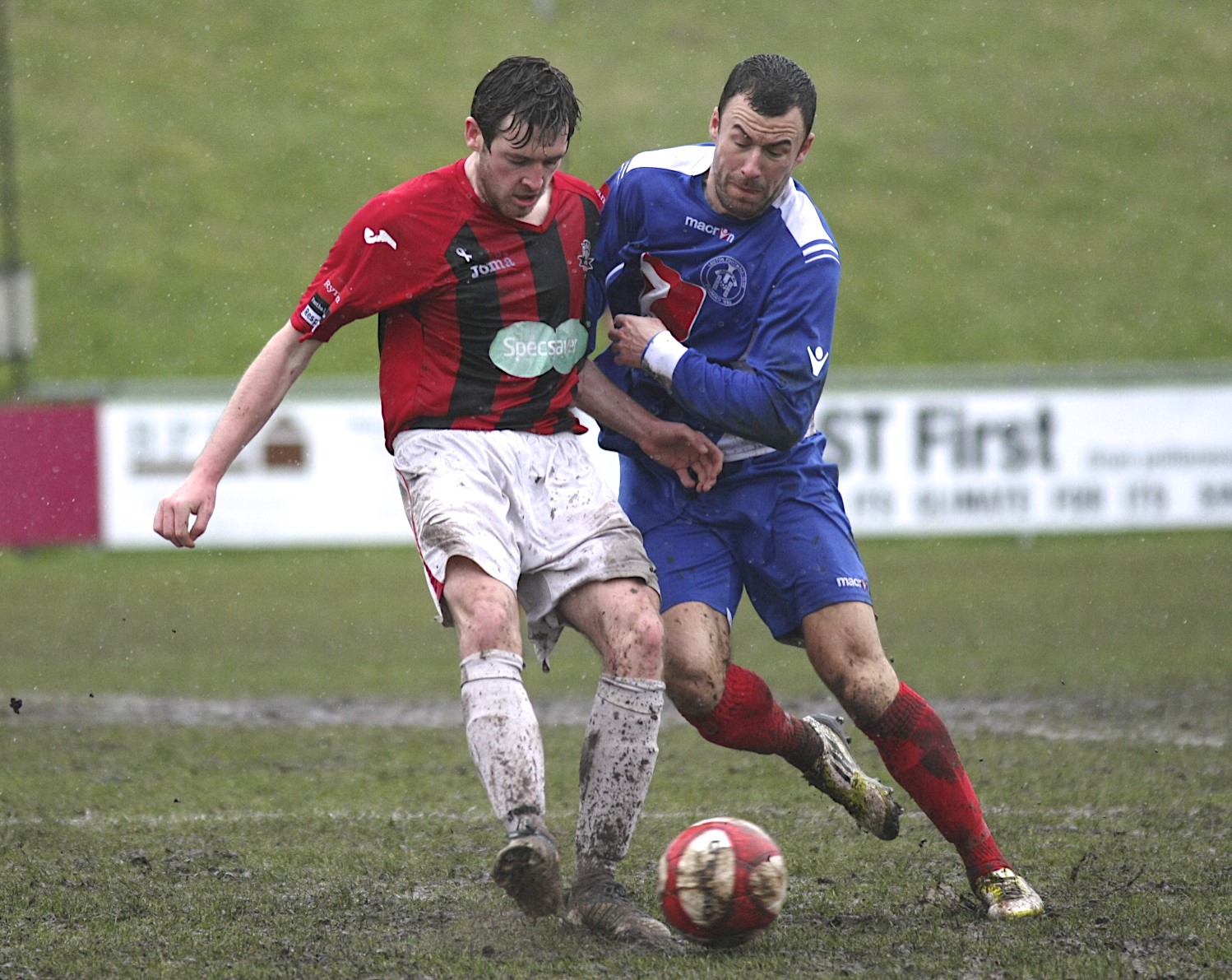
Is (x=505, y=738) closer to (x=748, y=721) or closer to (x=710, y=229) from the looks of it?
(x=748, y=721)

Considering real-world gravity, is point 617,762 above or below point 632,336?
below

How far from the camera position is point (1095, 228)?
26.3 metres

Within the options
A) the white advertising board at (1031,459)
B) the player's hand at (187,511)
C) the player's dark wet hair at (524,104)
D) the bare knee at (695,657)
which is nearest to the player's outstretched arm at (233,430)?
the player's hand at (187,511)

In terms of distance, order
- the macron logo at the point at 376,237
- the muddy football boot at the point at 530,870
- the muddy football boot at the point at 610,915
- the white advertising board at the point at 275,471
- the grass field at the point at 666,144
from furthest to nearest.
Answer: the grass field at the point at 666,144
the white advertising board at the point at 275,471
the macron logo at the point at 376,237
the muddy football boot at the point at 610,915
the muddy football boot at the point at 530,870

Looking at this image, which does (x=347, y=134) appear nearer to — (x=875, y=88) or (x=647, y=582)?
(x=875, y=88)

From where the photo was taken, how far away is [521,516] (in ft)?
14.0

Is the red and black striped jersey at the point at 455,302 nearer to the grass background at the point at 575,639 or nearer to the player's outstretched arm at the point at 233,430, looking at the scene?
the player's outstretched arm at the point at 233,430

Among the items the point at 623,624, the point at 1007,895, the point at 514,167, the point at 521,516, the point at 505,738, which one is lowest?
the point at 1007,895

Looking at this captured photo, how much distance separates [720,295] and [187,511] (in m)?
1.59

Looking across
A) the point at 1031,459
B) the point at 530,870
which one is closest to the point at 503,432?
the point at 530,870

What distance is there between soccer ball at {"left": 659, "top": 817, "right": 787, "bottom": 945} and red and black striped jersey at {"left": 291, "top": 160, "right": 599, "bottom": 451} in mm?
1223

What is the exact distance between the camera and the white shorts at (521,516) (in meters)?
4.10

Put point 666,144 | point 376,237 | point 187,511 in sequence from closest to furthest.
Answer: point 187,511, point 376,237, point 666,144

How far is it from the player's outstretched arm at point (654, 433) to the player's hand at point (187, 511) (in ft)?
3.70
